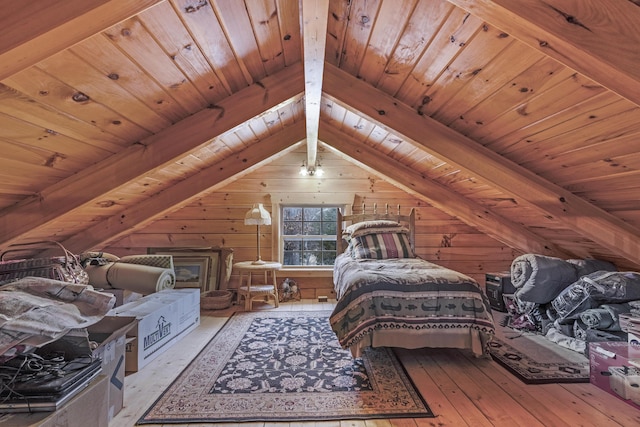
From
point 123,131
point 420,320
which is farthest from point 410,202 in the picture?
point 123,131

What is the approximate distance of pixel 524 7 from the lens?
3.48 ft

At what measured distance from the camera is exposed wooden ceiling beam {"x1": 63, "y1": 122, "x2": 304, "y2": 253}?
336 cm

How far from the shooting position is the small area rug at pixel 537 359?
2.24 m

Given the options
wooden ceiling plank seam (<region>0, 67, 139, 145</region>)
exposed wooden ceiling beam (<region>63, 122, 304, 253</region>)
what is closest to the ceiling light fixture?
exposed wooden ceiling beam (<region>63, 122, 304, 253</region>)

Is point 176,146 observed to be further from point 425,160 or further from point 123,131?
point 425,160

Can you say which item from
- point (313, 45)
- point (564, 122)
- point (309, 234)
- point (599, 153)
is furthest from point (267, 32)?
point (309, 234)

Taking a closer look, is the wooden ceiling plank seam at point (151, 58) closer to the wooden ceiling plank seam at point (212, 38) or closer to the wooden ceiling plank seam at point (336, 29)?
the wooden ceiling plank seam at point (212, 38)

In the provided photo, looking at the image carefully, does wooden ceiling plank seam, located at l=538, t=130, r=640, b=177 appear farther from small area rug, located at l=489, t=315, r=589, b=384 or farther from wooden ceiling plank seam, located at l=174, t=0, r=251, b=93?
wooden ceiling plank seam, located at l=174, t=0, r=251, b=93

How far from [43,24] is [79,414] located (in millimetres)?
1332

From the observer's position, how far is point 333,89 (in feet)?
7.89

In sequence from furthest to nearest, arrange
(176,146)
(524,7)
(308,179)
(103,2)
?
(308,179), (176,146), (524,7), (103,2)

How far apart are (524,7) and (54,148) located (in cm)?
212

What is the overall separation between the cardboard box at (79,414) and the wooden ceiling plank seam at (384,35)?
79.4 inches

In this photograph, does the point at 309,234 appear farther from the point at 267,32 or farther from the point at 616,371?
the point at 616,371
